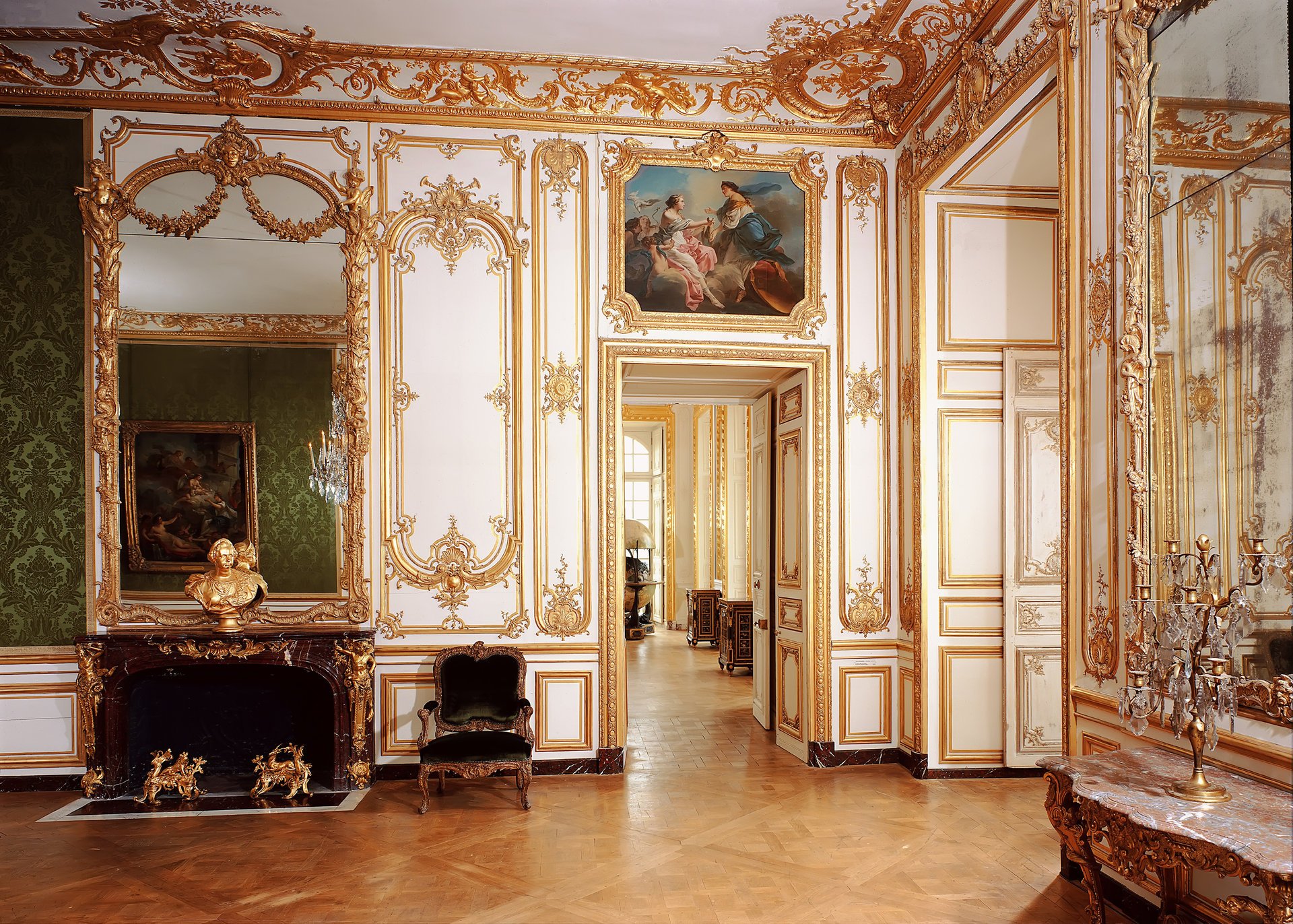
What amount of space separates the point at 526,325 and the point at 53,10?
3.34 meters

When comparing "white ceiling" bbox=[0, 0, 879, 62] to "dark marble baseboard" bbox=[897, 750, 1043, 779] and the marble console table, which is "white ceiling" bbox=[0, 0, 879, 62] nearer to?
the marble console table

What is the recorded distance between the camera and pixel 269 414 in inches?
228

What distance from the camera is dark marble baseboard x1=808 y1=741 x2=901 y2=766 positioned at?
6.16 m

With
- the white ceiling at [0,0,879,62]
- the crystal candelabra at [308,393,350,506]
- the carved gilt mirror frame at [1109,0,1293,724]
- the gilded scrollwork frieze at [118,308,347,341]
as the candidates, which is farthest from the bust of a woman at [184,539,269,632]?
the carved gilt mirror frame at [1109,0,1293,724]

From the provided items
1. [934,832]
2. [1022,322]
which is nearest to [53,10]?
[1022,322]

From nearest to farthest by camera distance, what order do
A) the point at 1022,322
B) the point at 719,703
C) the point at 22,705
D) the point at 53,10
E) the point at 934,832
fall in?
the point at 934,832 → the point at 53,10 → the point at 22,705 → the point at 1022,322 → the point at 719,703

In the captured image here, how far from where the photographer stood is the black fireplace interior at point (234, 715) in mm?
5707

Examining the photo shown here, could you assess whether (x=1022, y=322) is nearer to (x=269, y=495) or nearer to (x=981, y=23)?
(x=981, y=23)

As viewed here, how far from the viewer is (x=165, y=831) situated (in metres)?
4.84

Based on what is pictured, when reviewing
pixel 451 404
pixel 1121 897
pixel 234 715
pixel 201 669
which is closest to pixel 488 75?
pixel 451 404

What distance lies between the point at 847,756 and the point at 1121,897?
254cm

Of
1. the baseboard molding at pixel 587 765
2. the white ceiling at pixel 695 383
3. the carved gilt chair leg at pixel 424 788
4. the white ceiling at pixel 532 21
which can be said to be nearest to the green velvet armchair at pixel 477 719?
the carved gilt chair leg at pixel 424 788

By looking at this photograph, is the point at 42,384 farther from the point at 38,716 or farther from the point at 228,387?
the point at 38,716

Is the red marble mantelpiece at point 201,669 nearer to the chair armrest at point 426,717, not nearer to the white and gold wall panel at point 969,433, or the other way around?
the chair armrest at point 426,717
